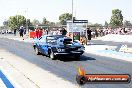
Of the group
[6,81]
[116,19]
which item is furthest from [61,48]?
[116,19]

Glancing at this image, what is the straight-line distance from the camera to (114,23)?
144875mm

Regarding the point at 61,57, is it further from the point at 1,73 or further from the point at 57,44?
the point at 1,73

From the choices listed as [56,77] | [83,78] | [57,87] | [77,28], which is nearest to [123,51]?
[77,28]

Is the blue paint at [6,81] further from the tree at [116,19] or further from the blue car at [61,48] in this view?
the tree at [116,19]

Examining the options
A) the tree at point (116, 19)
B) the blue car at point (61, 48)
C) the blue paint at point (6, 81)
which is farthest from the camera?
the tree at point (116, 19)

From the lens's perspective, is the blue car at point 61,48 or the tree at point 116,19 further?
the tree at point 116,19

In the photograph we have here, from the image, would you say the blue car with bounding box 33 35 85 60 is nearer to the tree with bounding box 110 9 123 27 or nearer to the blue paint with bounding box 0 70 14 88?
the blue paint with bounding box 0 70 14 88

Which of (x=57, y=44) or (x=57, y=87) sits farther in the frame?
(x=57, y=44)

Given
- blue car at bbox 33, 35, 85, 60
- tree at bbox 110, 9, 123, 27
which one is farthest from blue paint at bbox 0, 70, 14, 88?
tree at bbox 110, 9, 123, 27

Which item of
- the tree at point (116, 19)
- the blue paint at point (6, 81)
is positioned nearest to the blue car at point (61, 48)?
the blue paint at point (6, 81)

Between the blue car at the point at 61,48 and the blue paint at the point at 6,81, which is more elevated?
the blue car at the point at 61,48

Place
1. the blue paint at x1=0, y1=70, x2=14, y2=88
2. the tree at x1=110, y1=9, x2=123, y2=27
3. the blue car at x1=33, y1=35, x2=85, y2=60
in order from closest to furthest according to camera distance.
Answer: the blue paint at x1=0, y1=70, x2=14, y2=88
the blue car at x1=33, y1=35, x2=85, y2=60
the tree at x1=110, y1=9, x2=123, y2=27

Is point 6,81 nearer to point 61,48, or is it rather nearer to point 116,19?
point 61,48

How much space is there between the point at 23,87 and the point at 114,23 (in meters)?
135
